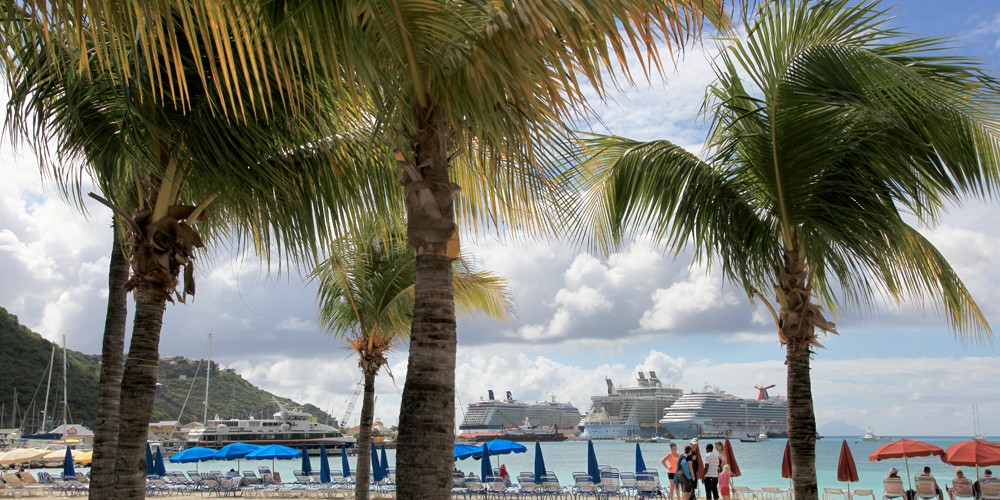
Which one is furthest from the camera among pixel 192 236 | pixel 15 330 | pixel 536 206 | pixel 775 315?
pixel 15 330

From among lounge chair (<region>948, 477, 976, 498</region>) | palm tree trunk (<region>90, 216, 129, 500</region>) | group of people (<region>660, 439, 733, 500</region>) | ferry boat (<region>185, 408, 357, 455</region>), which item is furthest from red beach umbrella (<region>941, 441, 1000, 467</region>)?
ferry boat (<region>185, 408, 357, 455</region>)

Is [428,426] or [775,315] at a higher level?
[775,315]

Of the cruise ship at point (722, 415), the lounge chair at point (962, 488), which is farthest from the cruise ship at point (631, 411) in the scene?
the lounge chair at point (962, 488)

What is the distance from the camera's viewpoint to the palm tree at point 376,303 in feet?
46.7

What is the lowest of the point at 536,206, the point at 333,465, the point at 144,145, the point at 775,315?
the point at 333,465

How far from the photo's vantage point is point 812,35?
662 centimetres

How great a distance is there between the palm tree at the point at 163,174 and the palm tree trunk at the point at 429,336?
1.45 meters

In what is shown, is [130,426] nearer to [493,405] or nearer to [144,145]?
[144,145]

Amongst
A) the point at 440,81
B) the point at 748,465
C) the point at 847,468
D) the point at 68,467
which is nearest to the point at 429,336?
the point at 440,81

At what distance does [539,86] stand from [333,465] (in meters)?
62.7

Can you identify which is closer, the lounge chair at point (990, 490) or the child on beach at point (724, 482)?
the child on beach at point (724, 482)

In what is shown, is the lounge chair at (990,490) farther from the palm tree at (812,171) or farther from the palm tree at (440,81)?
the palm tree at (440,81)

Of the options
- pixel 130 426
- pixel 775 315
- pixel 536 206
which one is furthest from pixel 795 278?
pixel 130 426

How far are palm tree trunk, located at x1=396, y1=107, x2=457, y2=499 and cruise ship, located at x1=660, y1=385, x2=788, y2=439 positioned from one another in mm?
95657
